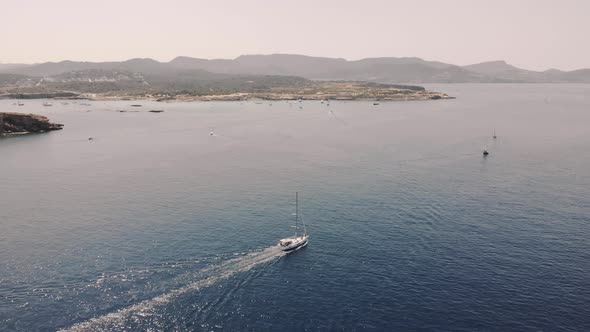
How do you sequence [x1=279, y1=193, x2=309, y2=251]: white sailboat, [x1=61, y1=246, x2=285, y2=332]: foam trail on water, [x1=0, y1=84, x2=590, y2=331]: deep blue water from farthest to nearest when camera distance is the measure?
[x1=279, y1=193, x2=309, y2=251]: white sailboat → [x1=0, y1=84, x2=590, y2=331]: deep blue water → [x1=61, y1=246, x2=285, y2=332]: foam trail on water

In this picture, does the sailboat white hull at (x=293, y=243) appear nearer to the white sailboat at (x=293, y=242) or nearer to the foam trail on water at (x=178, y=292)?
the white sailboat at (x=293, y=242)

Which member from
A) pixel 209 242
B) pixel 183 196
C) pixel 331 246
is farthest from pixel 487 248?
pixel 183 196

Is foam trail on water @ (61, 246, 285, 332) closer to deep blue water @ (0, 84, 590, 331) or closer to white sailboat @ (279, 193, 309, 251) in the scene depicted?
deep blue water @ (0, 84, 590, 331)

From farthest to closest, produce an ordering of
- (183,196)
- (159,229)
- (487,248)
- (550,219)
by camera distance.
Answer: (183,196) → (550,219) → (159,229) → (487,248)

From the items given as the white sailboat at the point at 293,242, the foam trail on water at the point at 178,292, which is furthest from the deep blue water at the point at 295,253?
the white sailboat at the point at 293,242

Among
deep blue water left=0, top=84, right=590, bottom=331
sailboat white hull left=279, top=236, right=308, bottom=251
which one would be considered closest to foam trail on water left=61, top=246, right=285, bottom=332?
deep blue water left=0, top=84, right=590, bottom=331

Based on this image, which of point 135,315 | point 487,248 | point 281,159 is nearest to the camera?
point 135,315

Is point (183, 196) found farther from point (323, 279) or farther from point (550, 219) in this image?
point (550, 219)

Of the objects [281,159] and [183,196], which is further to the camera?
[281,159]

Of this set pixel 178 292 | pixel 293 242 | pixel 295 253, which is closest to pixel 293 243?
pixel 293 242
